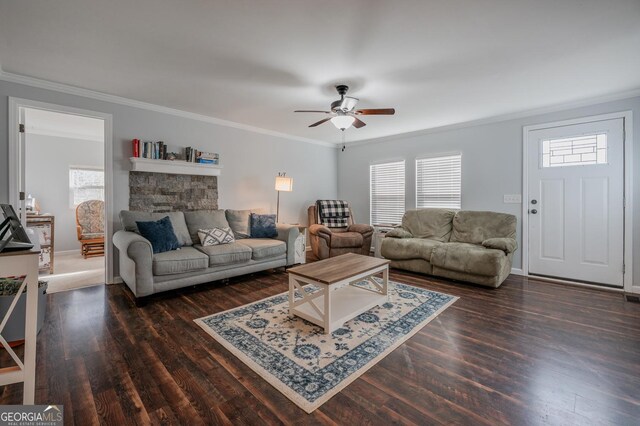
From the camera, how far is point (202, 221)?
13.2 ft

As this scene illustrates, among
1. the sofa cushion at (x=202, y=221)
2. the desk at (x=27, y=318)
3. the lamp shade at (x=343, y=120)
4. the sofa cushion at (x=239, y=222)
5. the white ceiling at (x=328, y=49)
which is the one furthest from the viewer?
the sofa cushion at (x=239, y=222)

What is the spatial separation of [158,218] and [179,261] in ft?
2.85

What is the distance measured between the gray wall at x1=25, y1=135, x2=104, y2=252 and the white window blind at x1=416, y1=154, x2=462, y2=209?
6.73 metres

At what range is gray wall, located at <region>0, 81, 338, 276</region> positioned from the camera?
129 inches

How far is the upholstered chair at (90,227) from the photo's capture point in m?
5.29

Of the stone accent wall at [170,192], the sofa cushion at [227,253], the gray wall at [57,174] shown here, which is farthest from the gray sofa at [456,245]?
the gray wall at [57,174]

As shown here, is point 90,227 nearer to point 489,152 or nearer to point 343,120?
point 343,120

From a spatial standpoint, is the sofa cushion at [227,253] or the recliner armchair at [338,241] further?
the recliner armchair at [338,241]

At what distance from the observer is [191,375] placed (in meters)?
1.83

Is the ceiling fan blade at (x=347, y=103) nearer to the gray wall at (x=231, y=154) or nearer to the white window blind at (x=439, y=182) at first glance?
the gray wall at (x=231, y=154)

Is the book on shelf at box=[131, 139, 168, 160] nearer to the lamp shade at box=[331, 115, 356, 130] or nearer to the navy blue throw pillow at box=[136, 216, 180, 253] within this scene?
the navy blue throw pillow at box=[136, 216, 180, 253]

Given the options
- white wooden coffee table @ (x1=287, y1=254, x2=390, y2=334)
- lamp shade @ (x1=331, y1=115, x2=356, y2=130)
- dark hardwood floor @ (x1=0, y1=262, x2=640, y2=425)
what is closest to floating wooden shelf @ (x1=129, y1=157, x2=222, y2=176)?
dark hardwood floor @ (x1=0, y1=262, x2=640, y2=425)

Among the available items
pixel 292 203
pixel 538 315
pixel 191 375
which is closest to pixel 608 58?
pixel 538 315

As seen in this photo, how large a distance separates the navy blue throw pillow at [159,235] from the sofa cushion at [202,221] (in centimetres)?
45
